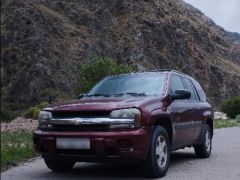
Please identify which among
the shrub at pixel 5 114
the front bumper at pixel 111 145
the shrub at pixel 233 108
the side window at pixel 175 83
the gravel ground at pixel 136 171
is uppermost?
the side window at pixel 175 83

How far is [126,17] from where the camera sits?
159 feet

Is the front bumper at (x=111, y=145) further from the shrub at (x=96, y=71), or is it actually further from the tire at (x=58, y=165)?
the shrub at (x=96, y=71)

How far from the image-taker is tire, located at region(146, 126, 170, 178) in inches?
324

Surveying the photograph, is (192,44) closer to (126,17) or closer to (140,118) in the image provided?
(126,17)

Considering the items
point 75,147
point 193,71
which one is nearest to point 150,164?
point 75,147

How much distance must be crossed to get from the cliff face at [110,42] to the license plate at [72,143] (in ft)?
82.5

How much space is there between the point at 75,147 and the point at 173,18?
45.3m

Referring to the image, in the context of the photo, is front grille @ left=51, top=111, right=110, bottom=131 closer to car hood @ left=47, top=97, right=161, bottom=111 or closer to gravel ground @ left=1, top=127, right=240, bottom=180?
car hood @ left=47, top=97, right=161, bottom=111

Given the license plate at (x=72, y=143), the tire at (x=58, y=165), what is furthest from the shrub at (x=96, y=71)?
the license plate at (x=72, y=143)

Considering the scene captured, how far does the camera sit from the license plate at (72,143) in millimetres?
7930

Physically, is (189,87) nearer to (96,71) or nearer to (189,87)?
(189,87)

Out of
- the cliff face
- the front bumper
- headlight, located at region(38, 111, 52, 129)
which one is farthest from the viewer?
the cliff face

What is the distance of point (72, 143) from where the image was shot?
803 cm

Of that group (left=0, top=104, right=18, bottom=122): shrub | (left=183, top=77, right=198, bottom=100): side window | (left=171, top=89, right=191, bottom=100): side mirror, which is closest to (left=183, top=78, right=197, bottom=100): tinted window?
(left=183, top=77, right=198, bottom=100): side window
